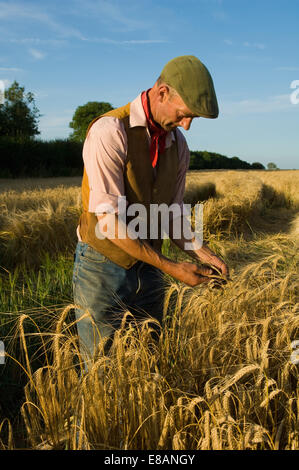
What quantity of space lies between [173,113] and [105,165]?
0.35m

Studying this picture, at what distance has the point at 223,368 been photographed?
5.72 feet

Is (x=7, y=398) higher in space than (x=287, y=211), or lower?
lower

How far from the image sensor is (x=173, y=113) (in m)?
1.73

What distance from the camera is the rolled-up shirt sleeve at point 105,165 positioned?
167 centimetres

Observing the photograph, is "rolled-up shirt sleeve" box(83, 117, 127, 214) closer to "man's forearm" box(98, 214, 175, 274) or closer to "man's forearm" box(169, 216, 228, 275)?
"man's forearm" box(98, 214, 175, 274)

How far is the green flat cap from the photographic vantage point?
1610mm

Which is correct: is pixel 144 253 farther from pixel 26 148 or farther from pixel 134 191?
pixel 26 148

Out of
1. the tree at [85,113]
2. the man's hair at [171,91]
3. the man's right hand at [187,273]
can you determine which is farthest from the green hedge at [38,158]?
the man's right hand at [187,273]

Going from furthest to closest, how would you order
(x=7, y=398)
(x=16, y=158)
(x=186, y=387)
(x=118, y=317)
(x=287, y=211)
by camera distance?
(x=16, y=158) → (x=287, y=211) → (x=7, y=398) → (x=118, y=317) → (x=186, y=387)

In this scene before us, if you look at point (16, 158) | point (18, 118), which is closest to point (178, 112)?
point (16, 158)

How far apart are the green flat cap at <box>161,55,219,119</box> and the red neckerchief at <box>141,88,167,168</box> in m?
0.20

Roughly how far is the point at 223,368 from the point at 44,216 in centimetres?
410

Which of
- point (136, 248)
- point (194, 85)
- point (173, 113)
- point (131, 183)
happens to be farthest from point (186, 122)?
point (136, 248)

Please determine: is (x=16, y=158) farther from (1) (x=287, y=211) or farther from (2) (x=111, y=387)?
(2) (x=111, y=387)
